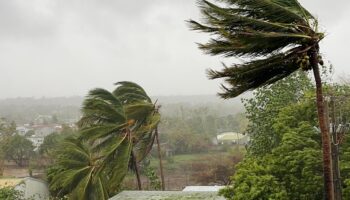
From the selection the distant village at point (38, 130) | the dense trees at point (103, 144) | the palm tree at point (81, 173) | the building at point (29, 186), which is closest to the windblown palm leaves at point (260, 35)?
the dense trees at point (103, 144)

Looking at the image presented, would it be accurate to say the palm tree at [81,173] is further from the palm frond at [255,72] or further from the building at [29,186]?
the palm frond at [255,72]

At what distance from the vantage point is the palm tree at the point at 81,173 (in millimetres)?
14250

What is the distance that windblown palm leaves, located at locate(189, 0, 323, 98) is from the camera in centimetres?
568

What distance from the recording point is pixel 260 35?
5.53 m

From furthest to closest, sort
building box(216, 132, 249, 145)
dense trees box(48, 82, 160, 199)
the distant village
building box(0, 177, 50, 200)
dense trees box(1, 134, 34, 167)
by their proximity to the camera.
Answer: building box(216, 132, 249, 145) < the distant village < dense trees box(1, 134, 34, 167) < building box(0, 177, 50, 200) < dense trees box(48, 82, 160, 199)

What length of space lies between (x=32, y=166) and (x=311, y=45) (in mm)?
40010

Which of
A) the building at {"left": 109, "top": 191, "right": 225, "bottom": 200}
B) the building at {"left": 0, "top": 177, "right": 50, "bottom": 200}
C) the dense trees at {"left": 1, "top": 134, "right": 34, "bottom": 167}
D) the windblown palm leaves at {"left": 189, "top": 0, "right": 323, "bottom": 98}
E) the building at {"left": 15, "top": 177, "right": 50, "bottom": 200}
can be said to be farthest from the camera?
the dense trees at {"left": 1, "top": 134, "right": 34, "bottom": 167}

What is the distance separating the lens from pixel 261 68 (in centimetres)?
600

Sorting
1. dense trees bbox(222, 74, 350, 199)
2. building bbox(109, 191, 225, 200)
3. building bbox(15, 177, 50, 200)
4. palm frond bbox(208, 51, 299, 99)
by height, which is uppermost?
palm frond bbox(208, 51, 299, 99)

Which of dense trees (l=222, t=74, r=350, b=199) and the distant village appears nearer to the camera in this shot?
dense trees (l=222, t=74, r=350, b=199)

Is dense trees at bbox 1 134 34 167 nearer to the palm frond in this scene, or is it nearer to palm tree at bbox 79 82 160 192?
palm tree at bbox 79 82 160 192

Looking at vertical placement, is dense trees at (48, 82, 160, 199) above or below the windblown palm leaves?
below

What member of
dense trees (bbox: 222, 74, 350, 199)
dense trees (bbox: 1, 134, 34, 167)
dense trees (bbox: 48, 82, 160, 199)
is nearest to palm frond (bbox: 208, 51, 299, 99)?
dense trees (bbox: 222, 74, 350, 199)

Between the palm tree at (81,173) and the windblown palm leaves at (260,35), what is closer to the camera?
the windblown palm leaves at (260,35)
